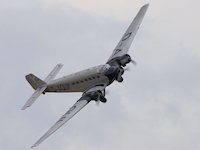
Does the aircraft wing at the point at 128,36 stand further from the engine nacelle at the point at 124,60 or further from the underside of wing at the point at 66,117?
the underside of wing at the point at 66,117

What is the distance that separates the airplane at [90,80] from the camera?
3568 inches

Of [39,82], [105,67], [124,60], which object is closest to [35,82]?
[39,82]

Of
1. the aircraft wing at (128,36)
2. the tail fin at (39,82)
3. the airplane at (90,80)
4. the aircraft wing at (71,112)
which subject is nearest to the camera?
the aircraft wing at (71,112)

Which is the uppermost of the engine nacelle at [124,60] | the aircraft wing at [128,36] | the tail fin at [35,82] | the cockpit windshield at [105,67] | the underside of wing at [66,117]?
the aircraft wing at [128,36]

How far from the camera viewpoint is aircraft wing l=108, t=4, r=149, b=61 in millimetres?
99188

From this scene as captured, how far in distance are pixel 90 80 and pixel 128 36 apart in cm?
1128

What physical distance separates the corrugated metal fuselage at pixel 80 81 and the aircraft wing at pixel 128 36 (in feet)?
15.4

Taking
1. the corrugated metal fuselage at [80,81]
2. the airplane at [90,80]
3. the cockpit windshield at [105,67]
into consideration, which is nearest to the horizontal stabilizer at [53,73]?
the airplane at [90,80]

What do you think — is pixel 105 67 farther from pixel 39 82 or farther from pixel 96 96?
pixel 39 82

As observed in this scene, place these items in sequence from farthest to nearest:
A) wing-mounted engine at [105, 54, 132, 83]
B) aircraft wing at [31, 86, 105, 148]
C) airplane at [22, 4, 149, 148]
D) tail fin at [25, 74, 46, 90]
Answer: tail fin at [25, 74, 46, 90] < wing-mounted engine at [105, 54, 132, 83] < airplane at [22, 4, 149, 148] < aircraft wing at [31, 86, 105, 148]

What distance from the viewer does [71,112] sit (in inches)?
3479

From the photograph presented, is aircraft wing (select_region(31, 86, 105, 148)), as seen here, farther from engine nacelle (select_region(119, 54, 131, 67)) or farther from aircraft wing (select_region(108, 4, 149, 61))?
aircraft wing (select_region(108, 4, 149, 61))

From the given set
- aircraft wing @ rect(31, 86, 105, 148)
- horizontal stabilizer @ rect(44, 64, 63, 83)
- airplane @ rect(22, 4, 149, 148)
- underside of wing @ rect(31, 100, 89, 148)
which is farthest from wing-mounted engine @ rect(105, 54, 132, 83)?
horizontal stabilizer @ rect(44, 64, 63, 83)

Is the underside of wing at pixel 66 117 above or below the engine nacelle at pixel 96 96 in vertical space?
below
